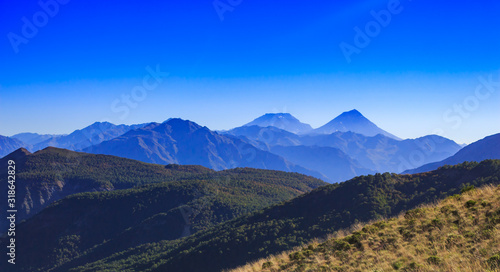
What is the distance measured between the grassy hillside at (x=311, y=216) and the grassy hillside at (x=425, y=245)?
112 ft

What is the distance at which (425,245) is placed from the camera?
18203 millimetres

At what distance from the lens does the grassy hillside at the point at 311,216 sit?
5922 cm

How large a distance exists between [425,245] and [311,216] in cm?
5271

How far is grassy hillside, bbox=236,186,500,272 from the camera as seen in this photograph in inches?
596

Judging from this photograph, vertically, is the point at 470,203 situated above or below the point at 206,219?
below

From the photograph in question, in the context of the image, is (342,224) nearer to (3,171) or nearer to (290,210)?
(290,210)

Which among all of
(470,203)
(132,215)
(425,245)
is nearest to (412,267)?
(425,245)

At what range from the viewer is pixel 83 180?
192 meters

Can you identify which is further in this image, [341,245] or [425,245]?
A: [341,245]

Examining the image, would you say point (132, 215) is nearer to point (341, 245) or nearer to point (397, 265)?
point (341, 245)

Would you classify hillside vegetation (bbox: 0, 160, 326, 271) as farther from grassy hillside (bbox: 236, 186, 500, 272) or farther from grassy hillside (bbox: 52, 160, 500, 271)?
grassy hillside (bbox: 236, 186, 500, 272)

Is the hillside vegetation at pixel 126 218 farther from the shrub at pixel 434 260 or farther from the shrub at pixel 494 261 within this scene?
the shrub at pixel 494 261

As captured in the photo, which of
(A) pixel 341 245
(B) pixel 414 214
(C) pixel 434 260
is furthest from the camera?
(B) pixel 414 214

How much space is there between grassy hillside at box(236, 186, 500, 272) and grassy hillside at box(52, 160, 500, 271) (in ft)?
112
